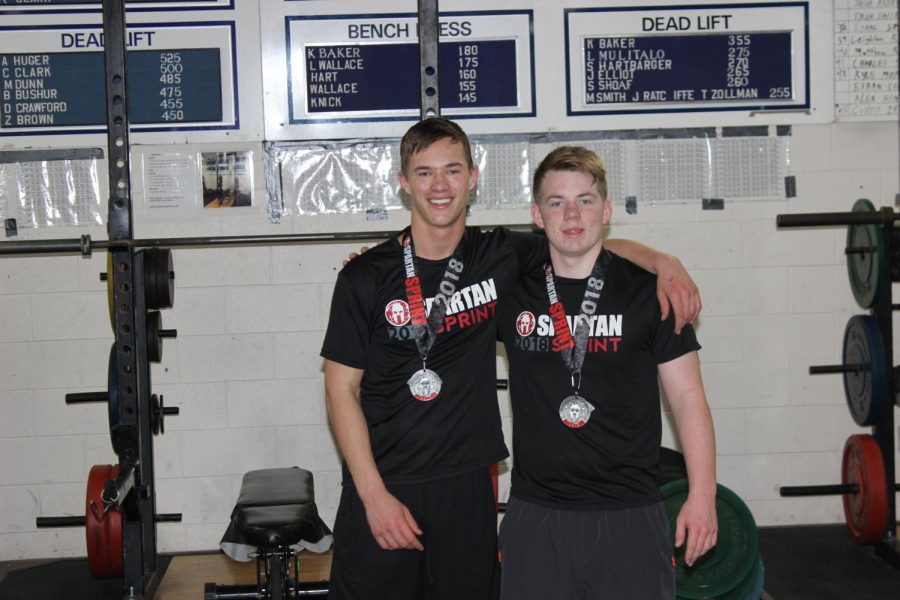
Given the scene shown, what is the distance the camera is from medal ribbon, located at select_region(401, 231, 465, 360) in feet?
7.43

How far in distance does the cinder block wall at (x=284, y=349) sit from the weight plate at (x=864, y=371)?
0.23 meters

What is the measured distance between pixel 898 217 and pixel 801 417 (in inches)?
43.9

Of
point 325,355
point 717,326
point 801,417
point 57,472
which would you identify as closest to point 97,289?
point 57,472

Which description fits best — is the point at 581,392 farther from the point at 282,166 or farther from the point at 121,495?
the point at 282,166

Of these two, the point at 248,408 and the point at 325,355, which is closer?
the point at 325,355

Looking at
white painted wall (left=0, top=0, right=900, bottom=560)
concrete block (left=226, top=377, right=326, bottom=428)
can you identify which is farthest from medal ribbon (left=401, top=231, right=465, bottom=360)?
concrete block (left=226, top=377, right=326, bottom=428)

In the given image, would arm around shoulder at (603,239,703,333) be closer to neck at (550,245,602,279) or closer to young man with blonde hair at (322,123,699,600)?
young man with blonde hair at (322,123,699,600)

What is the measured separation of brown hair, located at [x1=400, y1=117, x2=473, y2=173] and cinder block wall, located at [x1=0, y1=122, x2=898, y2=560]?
→ 6.25 feet

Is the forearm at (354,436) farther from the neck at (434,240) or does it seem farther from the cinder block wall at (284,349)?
the cinder block wall at (284,349)

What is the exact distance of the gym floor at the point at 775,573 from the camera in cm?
375

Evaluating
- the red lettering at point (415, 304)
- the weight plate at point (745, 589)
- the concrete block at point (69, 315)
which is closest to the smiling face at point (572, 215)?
the red lettering at point (415, 304)

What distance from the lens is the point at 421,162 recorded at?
231 centimetres

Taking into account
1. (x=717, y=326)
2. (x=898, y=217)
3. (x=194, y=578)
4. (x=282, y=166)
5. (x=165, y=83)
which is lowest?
(x=194, y=578)

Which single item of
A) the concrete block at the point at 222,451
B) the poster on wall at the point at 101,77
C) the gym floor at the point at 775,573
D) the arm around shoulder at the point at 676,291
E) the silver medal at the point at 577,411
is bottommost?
the gym floor at the point at 775,573
